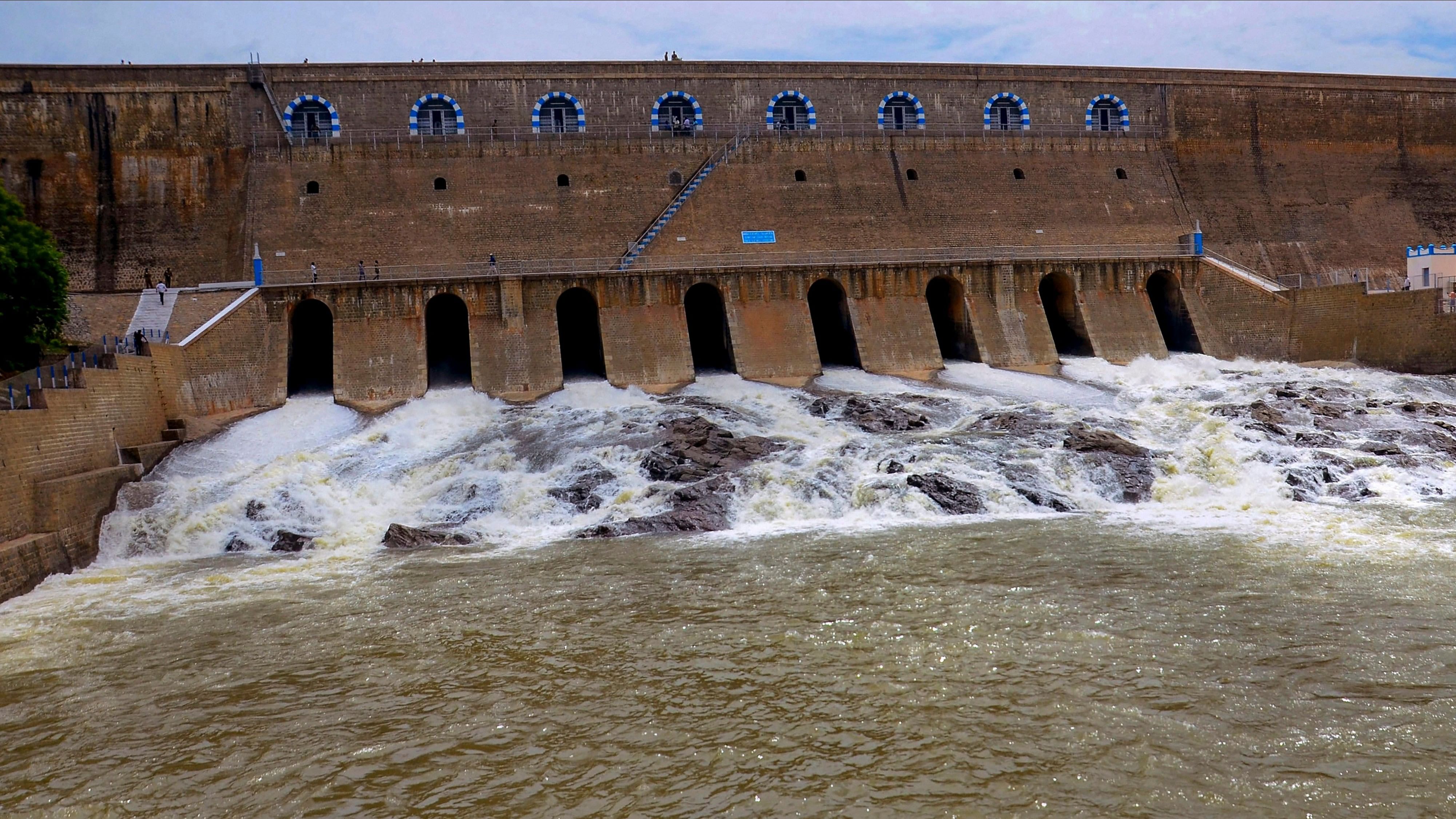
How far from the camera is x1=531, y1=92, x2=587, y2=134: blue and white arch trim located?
2983 centimetres

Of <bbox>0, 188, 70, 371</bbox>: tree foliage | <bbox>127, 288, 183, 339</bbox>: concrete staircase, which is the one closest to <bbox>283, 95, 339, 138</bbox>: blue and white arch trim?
<bbox>127, 288, 183, 339</bbox>: concrete staircase

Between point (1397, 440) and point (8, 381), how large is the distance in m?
21.7

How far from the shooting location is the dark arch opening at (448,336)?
88.4 feet

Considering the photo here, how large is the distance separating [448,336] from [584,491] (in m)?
12.6

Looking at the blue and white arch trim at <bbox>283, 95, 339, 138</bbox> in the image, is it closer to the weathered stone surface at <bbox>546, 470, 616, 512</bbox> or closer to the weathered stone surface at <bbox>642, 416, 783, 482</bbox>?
the weathered stone surface at <bbox>642, 416, 783, 482</bbox>

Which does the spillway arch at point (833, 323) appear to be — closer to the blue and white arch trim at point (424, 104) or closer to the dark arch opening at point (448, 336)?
the dark arch opening at point (448, 336)

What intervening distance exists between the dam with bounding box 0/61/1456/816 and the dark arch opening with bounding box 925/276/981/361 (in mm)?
195

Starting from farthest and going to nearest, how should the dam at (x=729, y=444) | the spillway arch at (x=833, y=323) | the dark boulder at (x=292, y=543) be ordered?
1. the spillway arch at (x=833, y=323)
2. the dark boulder at (x=292, y=543)
3. the dam at (x=729, y=444)

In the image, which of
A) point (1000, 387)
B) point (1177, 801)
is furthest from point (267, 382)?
point (1177, 801)

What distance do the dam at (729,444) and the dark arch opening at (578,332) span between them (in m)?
0.43

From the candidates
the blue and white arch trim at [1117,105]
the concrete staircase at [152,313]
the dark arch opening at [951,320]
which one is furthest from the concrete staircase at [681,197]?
the blue and white arch trim at [1117,105]

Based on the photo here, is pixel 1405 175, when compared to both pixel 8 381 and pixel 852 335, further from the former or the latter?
pixel 8 381

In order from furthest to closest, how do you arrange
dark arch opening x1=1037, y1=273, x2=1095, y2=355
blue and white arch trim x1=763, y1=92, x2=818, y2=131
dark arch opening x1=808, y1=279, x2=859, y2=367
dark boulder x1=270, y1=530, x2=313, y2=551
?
1. blue and white arch trim x1=763, y1=92, x2=818, y2=131
2. dark arch opening x1=1037, y1=273, x2=1095, y2=355
3. dark arch opening x1=808, y1=279, x2=859, y2=367
4. dark boulder x1=270, y1=530, x2=313, y2=551

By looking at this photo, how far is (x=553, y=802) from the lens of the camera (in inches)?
267
